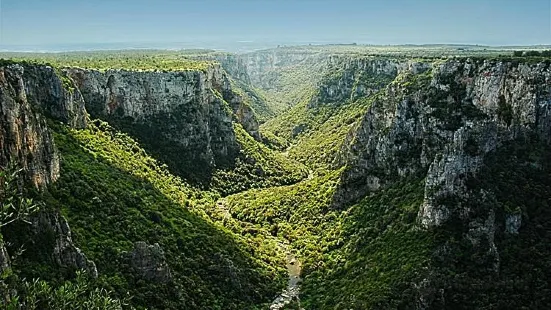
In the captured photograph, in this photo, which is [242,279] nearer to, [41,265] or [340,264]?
[340,264]

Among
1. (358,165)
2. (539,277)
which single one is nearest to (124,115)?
(358,165)

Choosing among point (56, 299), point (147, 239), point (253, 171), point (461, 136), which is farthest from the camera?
point (253, 171)

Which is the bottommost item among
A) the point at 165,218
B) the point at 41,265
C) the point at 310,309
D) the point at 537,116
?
the point at 310,309

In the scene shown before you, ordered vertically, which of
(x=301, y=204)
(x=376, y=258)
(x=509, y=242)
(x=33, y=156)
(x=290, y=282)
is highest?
(x=33, y=156)

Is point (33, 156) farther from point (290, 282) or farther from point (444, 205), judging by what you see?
point (444, 205)

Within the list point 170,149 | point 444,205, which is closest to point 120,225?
point 444,205

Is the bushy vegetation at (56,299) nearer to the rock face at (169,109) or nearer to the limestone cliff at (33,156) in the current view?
the limestone cliff at (33,156)

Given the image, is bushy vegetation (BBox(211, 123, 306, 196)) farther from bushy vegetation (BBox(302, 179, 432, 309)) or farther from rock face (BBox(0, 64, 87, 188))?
rock face (BBox(0, 64, 87, 188))
